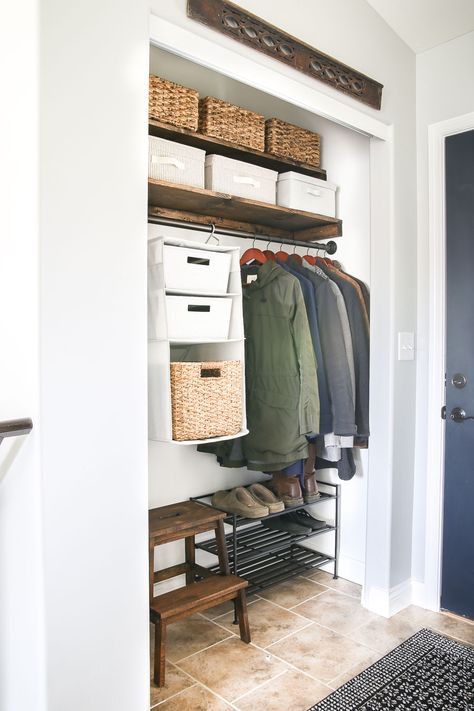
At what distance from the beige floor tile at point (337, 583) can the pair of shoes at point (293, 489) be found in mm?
470

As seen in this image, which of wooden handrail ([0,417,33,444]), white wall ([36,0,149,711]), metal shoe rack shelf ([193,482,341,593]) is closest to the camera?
wooden handrail ([0,417,33,444])

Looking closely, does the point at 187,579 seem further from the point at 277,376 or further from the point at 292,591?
the point at 277,376

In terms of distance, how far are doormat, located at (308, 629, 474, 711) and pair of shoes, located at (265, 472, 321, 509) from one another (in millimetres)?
786

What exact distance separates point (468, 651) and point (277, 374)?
137cm

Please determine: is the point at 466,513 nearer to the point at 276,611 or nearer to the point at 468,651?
the point at 468,651

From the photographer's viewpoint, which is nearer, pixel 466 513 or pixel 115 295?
pixel 115 295

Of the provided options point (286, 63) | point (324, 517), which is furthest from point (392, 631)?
point (286, 63)

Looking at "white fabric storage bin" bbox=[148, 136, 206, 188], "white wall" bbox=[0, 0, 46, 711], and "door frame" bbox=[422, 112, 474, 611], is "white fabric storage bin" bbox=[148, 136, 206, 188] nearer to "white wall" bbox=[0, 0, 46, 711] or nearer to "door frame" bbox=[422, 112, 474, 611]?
"white wall" bbox=[0, 0, 46, 711]

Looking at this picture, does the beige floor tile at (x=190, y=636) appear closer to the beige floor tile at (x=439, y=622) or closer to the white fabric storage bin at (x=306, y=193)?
the beige floor tile at (x=439, y=622)

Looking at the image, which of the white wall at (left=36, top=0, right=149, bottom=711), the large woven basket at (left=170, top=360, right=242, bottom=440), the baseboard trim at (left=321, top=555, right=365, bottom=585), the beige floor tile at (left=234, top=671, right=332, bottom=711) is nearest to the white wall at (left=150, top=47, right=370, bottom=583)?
the baseboard trim at (left=321, top=555, right=365, bottom=585)

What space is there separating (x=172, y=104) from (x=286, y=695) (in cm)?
230

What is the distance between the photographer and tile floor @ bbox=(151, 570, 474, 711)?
2.06m

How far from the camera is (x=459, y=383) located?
2648 millimetres

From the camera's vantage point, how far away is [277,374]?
2.57m
